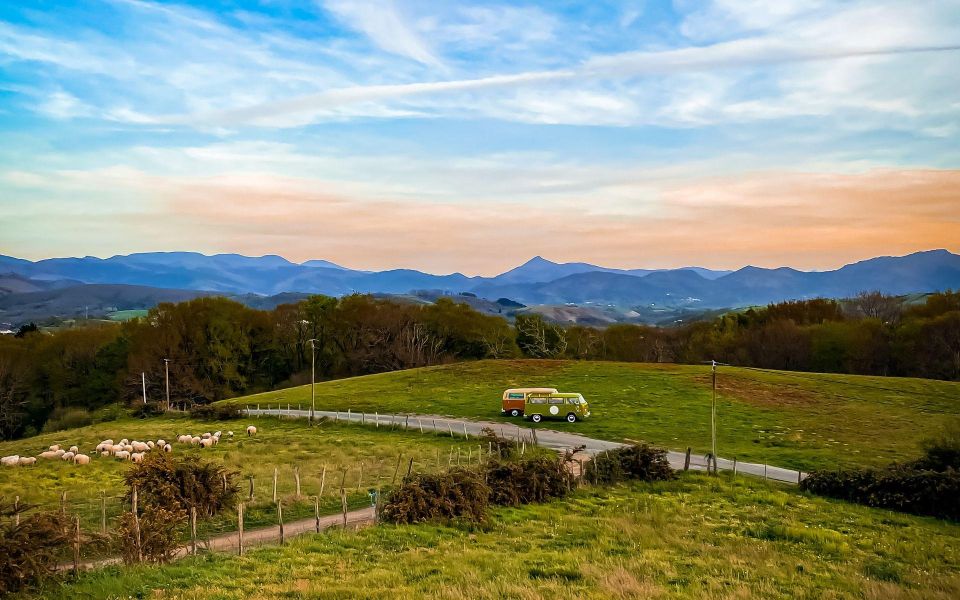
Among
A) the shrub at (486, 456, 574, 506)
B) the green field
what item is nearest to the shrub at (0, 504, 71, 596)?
the green field

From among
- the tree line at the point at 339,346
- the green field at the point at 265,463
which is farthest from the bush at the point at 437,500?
the tree line at the point at 339,346

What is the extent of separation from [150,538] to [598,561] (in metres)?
12.5

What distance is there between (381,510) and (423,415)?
119 feet

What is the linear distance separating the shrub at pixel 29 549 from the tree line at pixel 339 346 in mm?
69621

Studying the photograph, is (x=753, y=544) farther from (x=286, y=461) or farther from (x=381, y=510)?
(x=286, y=461)

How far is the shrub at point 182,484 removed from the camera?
2266cm

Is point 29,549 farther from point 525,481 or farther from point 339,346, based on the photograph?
point 339,346

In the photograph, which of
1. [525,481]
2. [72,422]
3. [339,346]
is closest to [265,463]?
[525,481]

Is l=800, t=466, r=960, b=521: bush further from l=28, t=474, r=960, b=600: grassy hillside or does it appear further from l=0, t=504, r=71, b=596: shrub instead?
l=0, t=504, r=71, b=596: shrub

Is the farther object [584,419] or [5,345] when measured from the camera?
[5,345]

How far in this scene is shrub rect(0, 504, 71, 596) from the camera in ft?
48.5

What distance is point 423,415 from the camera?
59.0m

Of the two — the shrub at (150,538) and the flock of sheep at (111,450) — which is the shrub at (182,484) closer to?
the shrub at (150,538)

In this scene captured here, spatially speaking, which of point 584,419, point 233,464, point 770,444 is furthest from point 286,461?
point 770,444
